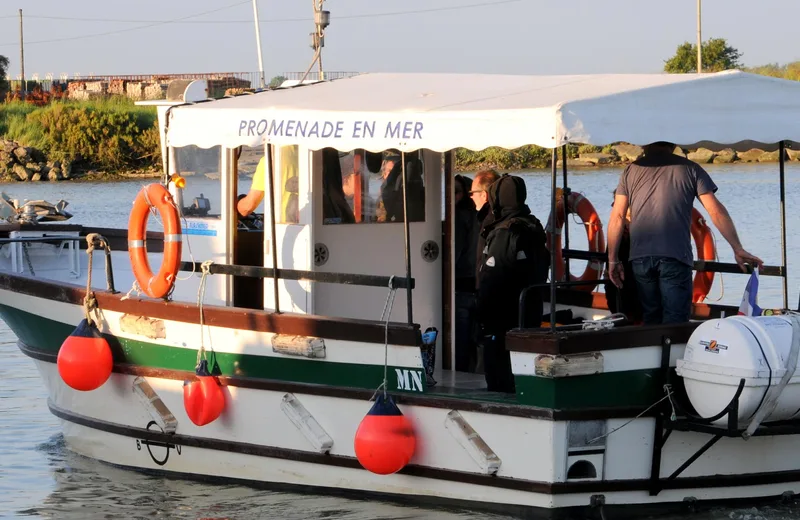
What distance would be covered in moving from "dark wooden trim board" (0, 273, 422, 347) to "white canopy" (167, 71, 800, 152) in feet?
3.39

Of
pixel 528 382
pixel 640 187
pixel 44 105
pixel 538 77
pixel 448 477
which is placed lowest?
pixel 448 477

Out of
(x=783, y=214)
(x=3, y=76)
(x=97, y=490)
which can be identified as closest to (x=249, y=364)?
(x=97, y=490)

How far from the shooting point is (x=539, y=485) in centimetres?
724

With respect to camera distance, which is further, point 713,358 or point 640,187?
point 640,187

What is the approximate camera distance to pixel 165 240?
819 cm

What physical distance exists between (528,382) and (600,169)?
3248 centimetres

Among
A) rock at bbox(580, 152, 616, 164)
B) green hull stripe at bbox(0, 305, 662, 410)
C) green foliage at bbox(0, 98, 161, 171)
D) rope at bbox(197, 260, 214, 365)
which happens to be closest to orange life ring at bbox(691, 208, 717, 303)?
Answer: green hull stripe at bbox(0, 305, 662, 410)

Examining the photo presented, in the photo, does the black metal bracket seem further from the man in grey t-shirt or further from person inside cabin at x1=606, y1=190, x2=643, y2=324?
person inside cabin at x1=606, y1=190, x2=643, y2=324

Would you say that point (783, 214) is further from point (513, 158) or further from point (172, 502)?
point (513, 158)

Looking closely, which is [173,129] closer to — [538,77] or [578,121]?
[538,77]

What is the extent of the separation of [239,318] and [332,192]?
1017 millimetres

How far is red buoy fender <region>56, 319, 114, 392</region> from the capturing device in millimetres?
8531

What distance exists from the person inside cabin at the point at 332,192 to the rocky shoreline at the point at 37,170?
38788mm

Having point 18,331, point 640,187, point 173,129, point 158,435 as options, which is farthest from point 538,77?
point 18,331
